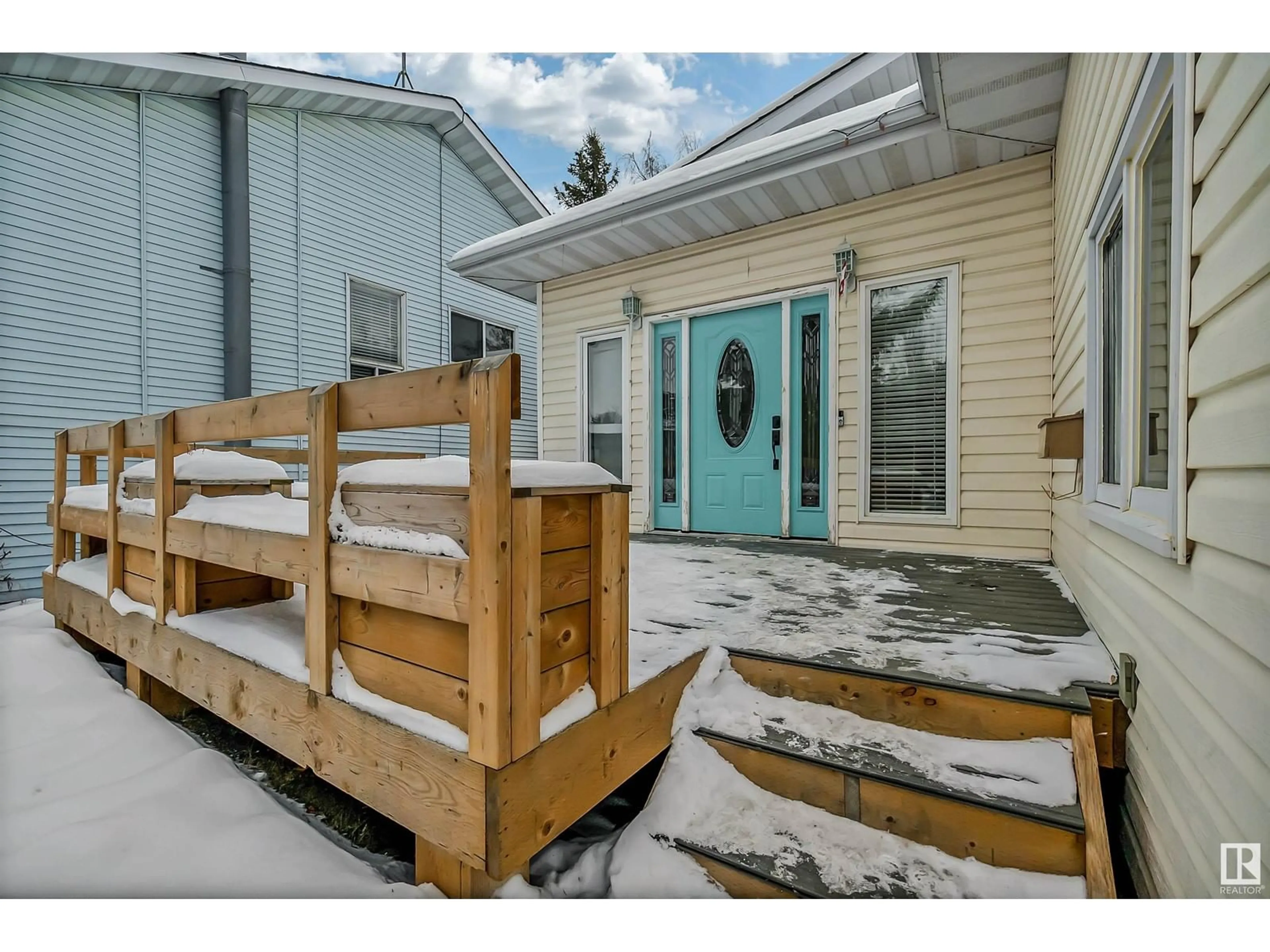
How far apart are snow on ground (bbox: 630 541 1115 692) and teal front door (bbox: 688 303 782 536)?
3.98ft

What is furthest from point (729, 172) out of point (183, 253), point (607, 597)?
point (183, 253)

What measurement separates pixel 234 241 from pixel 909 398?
5.64 m

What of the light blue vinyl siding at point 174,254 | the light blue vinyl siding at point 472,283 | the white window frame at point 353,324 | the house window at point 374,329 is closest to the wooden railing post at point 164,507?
the light blue vinyl siding at point 174,254

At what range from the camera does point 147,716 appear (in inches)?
82.6

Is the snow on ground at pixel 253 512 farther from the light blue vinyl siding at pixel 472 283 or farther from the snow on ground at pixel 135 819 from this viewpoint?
the light blue vinyl siding at pixel 472 283

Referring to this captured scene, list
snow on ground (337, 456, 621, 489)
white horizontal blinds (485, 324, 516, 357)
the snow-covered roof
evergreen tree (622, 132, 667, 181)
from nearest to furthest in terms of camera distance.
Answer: snow on ground (337, 456, 621, 489)
the snow-covered roof
evergreen tree (622, 132, 667, 181)
white horizontal blinds (485, 324, 516, 357)

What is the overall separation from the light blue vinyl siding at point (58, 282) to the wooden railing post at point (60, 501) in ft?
5.95

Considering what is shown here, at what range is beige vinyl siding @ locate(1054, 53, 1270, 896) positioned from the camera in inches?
32.1

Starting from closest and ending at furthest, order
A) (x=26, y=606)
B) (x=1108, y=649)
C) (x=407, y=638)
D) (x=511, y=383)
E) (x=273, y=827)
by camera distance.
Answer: (x=511, y=383), (x=407, y=638), (x=273, y=827), (x=1108, y=649), (x=26, y=606)

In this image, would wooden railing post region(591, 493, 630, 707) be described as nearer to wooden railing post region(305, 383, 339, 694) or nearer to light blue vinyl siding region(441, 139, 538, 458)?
wooden railing post region(305, 383, 339, 694)

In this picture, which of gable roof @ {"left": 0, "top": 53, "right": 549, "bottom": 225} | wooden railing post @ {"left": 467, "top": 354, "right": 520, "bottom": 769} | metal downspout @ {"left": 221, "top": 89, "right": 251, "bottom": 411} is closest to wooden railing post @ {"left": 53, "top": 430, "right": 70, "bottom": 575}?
gable roof @ {"left": 0, "top": 53, "right": 549, "bottom": 225}
